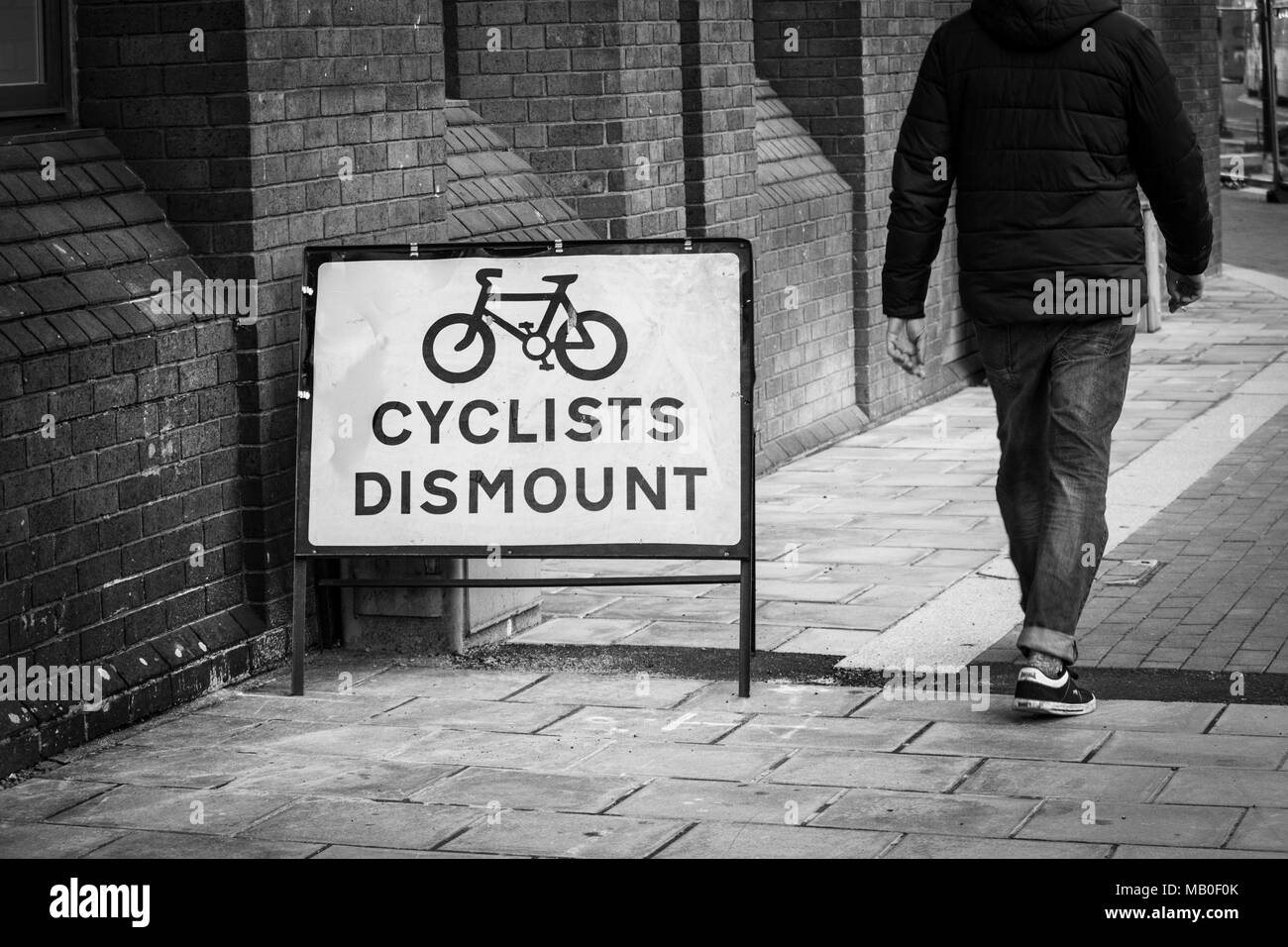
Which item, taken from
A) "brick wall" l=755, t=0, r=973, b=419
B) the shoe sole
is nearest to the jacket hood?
the shoe sole

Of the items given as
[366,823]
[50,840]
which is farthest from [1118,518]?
[50,840]

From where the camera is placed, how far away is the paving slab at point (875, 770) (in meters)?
5.19

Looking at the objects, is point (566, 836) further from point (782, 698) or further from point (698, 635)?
point (698, 635)

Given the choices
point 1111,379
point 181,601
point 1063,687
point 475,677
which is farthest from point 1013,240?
point 181,601

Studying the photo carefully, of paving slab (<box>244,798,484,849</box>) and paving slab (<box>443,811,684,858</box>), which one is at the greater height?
paving slab (<box>244,798,484,849</box>)

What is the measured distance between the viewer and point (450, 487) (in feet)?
20.7

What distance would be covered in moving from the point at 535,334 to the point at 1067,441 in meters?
1.59

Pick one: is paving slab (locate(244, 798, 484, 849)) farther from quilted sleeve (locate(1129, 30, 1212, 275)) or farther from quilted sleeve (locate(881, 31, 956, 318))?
quilted sleeve (locate(1129, 30, 1212, 275))

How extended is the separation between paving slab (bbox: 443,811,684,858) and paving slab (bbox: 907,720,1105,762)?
92 centimetres

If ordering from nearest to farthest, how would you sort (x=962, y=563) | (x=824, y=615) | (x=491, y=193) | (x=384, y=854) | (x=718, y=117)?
(x=384, y=854)
(x=824, y=615)
(x=962, y=563)
(x=491, y=193)
(x=718, y=117)

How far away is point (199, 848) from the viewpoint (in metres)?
4.78

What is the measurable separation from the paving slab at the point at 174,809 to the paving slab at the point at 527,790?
0.40 metres

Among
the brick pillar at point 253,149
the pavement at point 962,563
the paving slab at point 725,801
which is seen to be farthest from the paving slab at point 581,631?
the paving slab at point 725,801

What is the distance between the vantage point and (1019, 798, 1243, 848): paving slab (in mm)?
4695
